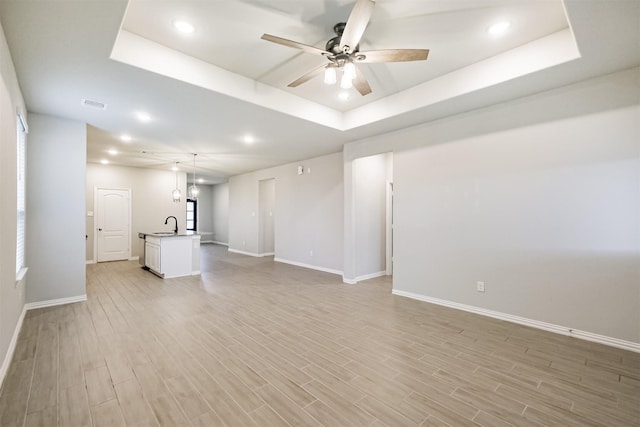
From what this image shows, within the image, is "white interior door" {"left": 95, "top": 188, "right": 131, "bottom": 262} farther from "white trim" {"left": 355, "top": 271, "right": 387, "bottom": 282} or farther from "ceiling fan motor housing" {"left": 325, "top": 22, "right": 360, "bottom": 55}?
"ceiling fan motor housing" {"left": 325, "top": 22, "right": 360, "bottom": 55}

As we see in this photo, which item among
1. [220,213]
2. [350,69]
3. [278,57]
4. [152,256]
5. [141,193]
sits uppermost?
[278,57]

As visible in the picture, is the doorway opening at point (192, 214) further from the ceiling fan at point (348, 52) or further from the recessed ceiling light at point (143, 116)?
the ceiling fan at point (348, 52)

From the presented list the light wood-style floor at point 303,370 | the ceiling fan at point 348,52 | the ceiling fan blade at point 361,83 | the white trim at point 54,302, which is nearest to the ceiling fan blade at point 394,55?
the ceiling fan at point 348,52

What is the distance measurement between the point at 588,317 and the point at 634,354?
16.5 inches

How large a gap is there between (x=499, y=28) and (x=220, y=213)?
11.6 metres

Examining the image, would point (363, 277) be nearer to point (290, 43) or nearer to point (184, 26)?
point (290, 43)

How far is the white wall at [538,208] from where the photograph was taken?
288 centimetres

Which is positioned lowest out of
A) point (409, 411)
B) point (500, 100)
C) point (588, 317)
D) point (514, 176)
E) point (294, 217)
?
point (409, 411)

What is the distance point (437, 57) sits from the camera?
309 cm

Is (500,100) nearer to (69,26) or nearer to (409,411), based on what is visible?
(409,411)

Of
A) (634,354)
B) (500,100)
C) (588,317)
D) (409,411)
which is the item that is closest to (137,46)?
(409,411)

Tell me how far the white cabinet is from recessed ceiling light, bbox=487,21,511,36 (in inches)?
236

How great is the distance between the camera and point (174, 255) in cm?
600

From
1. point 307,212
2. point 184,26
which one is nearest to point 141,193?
point 307,212
